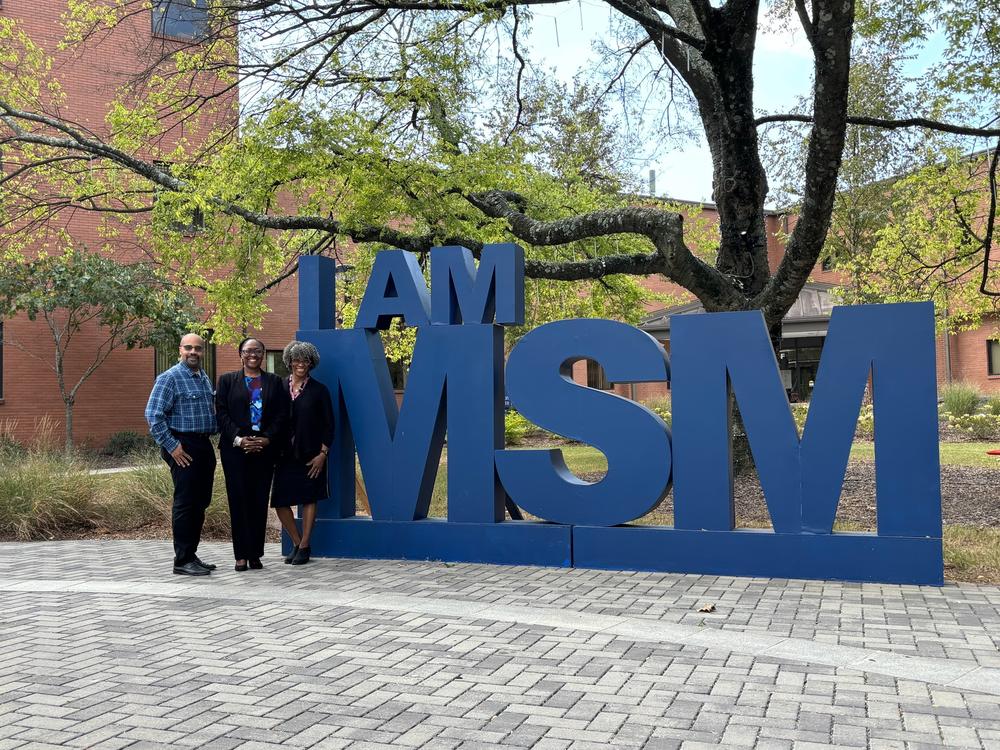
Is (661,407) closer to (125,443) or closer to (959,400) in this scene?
(959,400)

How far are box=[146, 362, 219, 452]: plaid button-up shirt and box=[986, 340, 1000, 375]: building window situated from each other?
1270 inches

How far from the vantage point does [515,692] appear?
14.3 feet

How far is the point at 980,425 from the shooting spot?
19.8 meters

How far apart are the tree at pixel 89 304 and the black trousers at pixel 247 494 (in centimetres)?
1265

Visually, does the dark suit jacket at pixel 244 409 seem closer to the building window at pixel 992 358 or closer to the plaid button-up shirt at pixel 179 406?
the plaid button-up shirt at pixel 179 406

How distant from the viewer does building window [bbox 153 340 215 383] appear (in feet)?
76.5

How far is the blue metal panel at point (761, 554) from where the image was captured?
6.85m

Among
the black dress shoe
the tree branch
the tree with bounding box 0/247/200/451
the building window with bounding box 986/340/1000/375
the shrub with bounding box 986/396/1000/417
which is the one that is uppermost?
the tree branch

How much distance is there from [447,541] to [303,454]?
148 cm

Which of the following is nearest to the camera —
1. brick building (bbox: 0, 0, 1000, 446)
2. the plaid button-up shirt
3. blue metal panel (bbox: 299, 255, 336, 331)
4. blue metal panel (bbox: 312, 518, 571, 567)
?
the plaid button-up shirt

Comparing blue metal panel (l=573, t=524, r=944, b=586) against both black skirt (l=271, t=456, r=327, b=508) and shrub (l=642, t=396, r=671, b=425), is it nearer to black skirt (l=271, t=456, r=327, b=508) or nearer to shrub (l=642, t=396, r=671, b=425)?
black skirt (l=271, t=456, r=327, b=508)

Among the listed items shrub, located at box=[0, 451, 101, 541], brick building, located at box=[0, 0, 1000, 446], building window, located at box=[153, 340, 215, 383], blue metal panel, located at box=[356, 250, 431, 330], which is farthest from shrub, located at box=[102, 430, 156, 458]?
blue metal panel, located at box=[356, 250, 431, 330]

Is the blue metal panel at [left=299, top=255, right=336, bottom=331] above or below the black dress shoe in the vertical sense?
above

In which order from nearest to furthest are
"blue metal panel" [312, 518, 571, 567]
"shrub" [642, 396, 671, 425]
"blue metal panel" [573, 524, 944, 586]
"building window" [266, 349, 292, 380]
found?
1. "blue metal panel" [573, 524, 944, 586]
2. "blue metal panel" [312, 518, 571, 567]
3. "shrub" [642, 396, 671, 425]
4. "building window" [266, 349, 292, 380]
